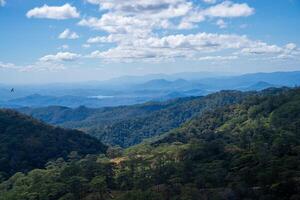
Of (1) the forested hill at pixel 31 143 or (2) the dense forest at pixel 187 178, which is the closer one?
(2) the dense forest at pixel 187 178

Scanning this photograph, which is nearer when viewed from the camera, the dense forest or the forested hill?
the dense forest

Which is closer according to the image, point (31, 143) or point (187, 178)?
point (187, 178)

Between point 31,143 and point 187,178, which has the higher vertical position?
point 187,178

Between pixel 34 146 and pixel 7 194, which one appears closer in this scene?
pixel 7 194

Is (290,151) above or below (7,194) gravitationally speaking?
above

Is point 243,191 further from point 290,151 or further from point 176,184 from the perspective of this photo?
point 290,151

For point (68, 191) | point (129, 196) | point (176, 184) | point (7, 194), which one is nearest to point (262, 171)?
point (176, 184)

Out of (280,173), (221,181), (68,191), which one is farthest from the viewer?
Result: (68,191)

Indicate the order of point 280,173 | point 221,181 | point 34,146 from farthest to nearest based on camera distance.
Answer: point 34,146 → point 221,181 → point 280,173
